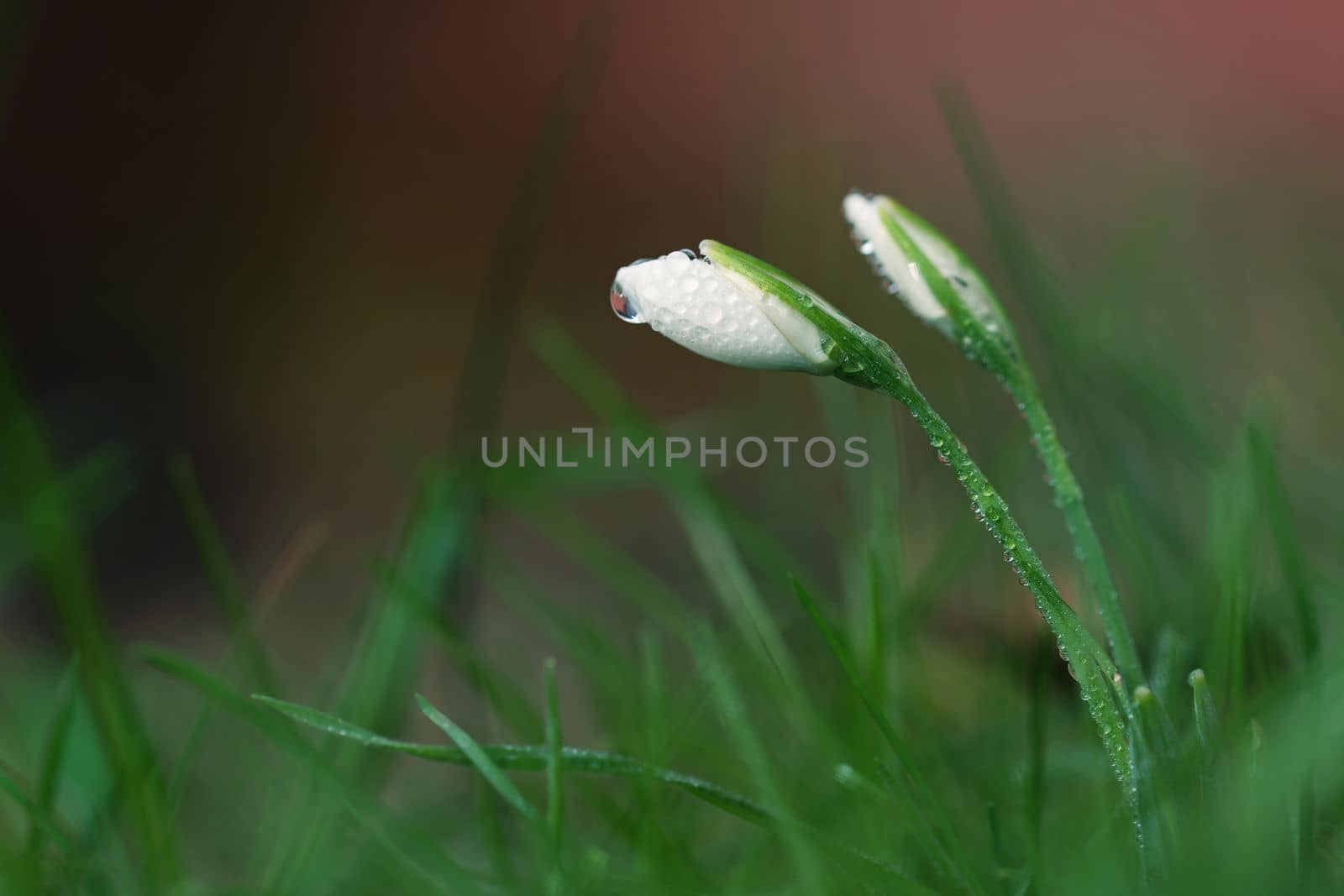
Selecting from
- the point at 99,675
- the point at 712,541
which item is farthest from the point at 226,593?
the point at 712,541

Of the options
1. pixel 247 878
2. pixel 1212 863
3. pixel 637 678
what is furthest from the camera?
pixel 637 678

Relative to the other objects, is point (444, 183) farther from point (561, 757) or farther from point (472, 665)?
point (561, 757)

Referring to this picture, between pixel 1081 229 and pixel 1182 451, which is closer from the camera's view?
pixel 1182 451

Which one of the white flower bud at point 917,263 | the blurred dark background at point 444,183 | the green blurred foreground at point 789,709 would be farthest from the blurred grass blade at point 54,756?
the blurred dark background at point 444,183

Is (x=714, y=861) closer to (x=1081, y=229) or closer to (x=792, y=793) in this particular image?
(x=792, y=793)

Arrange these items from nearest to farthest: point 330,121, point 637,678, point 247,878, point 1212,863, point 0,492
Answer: point 1212,863
point 247,878
point 637,678
point 0,492
point 330,121

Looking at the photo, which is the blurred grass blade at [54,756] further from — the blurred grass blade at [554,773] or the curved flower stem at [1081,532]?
the curved flower stem at [1081,532]

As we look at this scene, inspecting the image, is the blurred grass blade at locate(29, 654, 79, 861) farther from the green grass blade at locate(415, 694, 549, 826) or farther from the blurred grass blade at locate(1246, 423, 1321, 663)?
the blurred grass blade at locate(1246, 423, 1321, 663)

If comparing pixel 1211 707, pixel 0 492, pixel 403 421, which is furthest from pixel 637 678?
pixel 403 421
